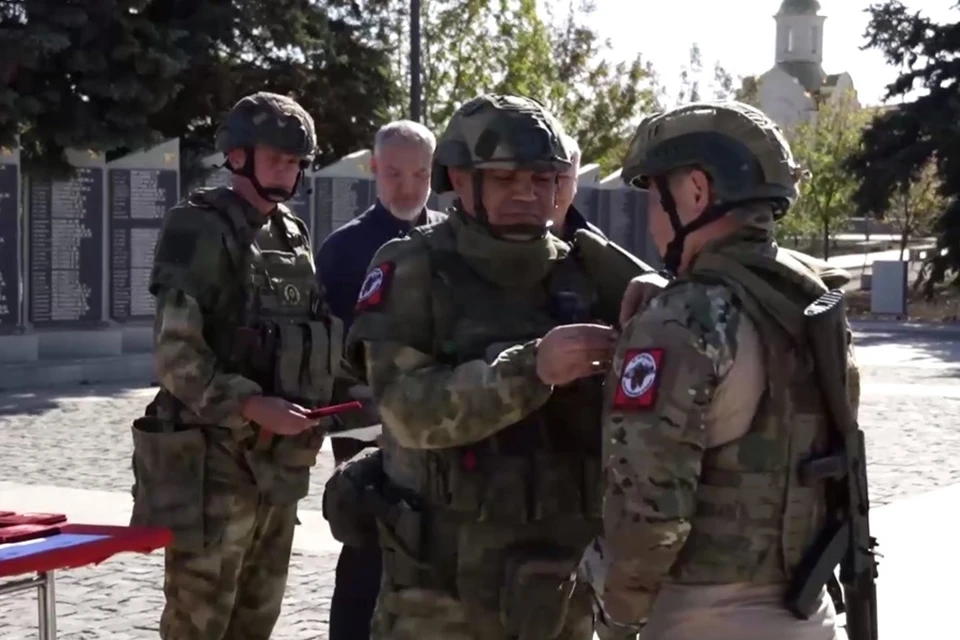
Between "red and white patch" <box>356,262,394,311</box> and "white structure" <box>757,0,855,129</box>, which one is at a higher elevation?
"white structure" <box>757,0,855,129</box>

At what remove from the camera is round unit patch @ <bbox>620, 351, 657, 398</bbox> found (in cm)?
257

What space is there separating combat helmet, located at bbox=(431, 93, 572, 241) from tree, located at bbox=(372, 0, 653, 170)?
80.2ft

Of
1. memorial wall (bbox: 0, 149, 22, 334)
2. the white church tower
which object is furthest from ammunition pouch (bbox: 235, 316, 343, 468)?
the white church tower

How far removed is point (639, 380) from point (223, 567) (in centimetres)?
192

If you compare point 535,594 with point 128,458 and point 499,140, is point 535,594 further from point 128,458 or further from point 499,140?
point 128,458

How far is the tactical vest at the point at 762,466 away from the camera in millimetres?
2641

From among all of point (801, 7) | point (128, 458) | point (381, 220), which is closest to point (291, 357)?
point (381, 220)

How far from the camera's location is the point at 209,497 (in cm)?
413

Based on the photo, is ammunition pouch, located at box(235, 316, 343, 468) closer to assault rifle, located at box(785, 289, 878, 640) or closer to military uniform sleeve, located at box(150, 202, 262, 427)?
military uniform sleeve, located at box(150, 202, 262, 427)

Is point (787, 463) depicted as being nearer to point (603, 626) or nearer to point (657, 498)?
point (657, 498)

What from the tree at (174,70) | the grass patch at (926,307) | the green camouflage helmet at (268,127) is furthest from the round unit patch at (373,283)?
the grass patch at (926,307)

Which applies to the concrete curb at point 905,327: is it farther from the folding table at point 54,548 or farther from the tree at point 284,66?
the folding table at point 54,548

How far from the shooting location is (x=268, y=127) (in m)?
4.18

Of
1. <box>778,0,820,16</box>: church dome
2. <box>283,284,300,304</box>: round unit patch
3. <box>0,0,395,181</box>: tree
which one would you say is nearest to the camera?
<box>283,284,300,304</box>: round unit patch
